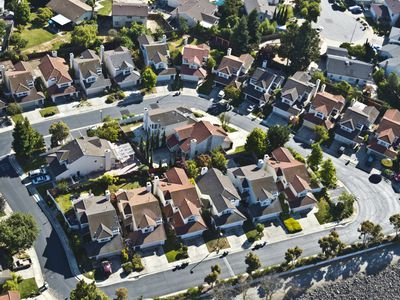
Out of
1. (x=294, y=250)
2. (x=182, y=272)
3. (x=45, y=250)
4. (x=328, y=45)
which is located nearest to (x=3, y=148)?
(x=45, y=250)

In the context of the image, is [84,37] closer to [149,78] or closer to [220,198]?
[149,78]

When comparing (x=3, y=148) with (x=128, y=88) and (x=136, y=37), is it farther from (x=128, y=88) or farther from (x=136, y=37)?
(x=136, y=37)

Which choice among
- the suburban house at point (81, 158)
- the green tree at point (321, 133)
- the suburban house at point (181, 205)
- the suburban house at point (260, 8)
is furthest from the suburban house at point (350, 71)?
the suburban house at point (81, 158)

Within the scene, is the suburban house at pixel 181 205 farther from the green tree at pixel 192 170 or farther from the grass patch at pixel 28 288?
the grass patch at pixel 28 288

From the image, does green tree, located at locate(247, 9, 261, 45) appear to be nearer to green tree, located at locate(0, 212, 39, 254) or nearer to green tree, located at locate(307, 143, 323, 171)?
green tree, located at locate(307, 143, 323, 171)

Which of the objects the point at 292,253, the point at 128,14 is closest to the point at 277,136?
the point at 292,253
